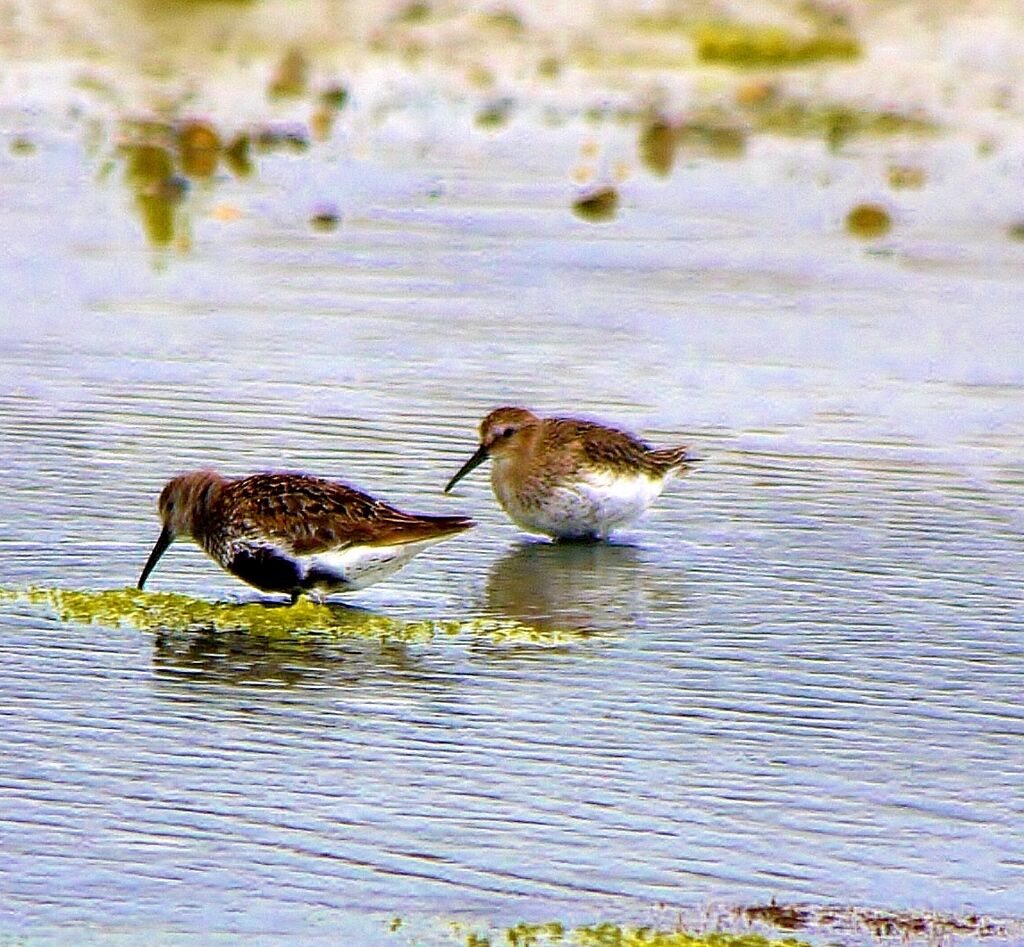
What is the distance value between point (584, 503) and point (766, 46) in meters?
18.9

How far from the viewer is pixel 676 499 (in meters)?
12.8

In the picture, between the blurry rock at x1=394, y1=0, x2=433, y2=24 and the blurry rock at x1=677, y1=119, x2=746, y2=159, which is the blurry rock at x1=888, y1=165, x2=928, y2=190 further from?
the blurry rock at x1=394, y1=0, x2=433, y2=24

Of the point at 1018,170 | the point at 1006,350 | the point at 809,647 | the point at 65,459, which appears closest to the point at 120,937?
the point at 809,647

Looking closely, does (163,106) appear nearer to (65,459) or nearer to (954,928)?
(65,459)

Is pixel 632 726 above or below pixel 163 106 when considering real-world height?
below

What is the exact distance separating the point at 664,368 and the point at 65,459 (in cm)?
402

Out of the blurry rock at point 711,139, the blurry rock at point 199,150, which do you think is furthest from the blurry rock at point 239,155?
the blurry rock at point 711,139

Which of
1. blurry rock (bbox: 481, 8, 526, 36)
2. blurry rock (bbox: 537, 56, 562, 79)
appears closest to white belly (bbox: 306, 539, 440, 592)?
blurry rock (bbox: 537, 56, 562, 79)

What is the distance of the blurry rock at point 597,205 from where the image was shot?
20527mm

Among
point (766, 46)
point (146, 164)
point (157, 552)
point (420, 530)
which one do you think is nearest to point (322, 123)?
point (146, 164)

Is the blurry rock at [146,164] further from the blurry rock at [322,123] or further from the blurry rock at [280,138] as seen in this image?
the blurry rock at [322,123]

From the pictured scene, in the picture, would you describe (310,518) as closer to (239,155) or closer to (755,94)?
(239,155)

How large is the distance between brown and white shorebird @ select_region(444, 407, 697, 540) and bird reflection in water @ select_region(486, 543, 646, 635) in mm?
146

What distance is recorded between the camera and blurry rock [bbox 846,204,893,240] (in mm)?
20500
